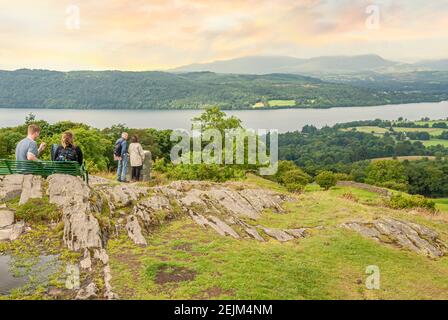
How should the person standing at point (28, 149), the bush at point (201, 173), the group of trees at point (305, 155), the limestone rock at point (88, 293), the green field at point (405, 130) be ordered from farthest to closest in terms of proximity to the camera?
the green field at point (405, 130) < the group of trees at point (305, 155) < the bush at point (201, 173) < the person standing at point (28, 149) < the limestone rock at point (88, 293)

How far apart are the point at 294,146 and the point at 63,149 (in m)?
150

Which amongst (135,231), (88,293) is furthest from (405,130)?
(88,293)

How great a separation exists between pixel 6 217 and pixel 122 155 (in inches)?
325

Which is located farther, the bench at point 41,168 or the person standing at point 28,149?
the bench at point 41,168

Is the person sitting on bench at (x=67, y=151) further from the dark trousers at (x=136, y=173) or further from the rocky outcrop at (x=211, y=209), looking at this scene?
the dark trousers at (x=136, y=173)

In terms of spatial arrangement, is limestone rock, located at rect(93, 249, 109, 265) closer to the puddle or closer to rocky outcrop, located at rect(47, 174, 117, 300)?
rocky outcrop, located at rect(47, 174, 117, 300)

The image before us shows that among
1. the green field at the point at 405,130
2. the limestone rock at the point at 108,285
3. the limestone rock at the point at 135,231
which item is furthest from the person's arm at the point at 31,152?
the green field at the point at 405,130

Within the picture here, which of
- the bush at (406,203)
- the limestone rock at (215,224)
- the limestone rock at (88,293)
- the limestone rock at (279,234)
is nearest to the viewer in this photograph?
the limestone rock at (88,293)

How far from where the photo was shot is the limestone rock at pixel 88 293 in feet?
26.1

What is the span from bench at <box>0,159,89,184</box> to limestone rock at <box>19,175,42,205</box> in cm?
48

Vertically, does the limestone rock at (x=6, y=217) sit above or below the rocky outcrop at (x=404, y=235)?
above

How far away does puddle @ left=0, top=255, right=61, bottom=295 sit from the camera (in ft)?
28.2

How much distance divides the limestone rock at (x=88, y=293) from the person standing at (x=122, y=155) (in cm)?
1174
